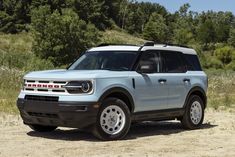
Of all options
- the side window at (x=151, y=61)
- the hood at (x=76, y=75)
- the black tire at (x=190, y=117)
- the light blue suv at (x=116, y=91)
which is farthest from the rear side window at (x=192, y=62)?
the hood at (x=76, y=75)

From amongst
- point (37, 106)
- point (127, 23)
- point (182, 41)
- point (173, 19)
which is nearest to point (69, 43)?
point (182, 41)

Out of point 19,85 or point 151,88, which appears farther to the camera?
point 19,85

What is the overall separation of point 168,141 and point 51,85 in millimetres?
2434

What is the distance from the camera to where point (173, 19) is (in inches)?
6521

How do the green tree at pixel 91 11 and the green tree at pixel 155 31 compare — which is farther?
the green tree at pixel 155 31

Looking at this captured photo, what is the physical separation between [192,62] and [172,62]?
84cm

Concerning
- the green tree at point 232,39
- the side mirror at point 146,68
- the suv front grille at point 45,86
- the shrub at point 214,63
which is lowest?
the shrub at point 214,63

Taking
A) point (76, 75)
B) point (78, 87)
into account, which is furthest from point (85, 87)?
point (76, 75)

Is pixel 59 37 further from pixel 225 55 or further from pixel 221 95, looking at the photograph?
pixel 221 95

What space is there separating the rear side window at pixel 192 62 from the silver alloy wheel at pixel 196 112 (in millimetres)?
805

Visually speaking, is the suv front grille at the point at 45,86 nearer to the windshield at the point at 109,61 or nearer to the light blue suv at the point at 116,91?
the light blue suv at the point at 116,91

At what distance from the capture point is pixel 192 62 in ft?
40.4

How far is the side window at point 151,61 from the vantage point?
1071 centimetres

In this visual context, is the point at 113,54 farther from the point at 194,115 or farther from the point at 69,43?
the point at 69,43
